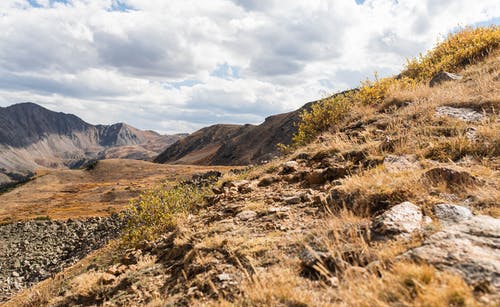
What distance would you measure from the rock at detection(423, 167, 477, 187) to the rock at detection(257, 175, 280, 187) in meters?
3.97

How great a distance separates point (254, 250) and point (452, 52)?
51.7ft

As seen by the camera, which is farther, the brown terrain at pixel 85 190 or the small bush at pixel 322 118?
the brown terrain at pixel 85 190

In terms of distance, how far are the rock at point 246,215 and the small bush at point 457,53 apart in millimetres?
10880

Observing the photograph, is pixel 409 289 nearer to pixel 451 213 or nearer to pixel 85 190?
Result: pixel 451 213

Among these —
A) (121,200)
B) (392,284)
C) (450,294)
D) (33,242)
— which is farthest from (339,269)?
(121,200)

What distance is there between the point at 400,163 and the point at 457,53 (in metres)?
11.4

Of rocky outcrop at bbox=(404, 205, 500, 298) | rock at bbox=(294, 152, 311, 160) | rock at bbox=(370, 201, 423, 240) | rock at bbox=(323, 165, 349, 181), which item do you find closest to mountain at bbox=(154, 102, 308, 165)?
rock at bbox=(294, 152, 311, 160)

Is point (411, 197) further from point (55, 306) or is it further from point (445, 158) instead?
point (55, 306)

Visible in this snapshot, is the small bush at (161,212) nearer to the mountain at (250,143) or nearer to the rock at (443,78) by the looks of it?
the rock at (443,78)

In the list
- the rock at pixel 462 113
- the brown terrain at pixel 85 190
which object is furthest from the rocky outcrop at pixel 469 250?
the brown terrain at pixel 85 190

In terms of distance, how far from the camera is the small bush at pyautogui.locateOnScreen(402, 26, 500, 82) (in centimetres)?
1443

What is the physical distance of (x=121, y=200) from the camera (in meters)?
54.9

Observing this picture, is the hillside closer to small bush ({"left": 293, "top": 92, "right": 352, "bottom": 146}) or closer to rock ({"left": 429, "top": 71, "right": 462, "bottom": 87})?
rock ({"left": 429, "top": 71, "right": 462, "bottom": 87})

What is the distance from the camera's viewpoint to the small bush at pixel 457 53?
14.4 m
